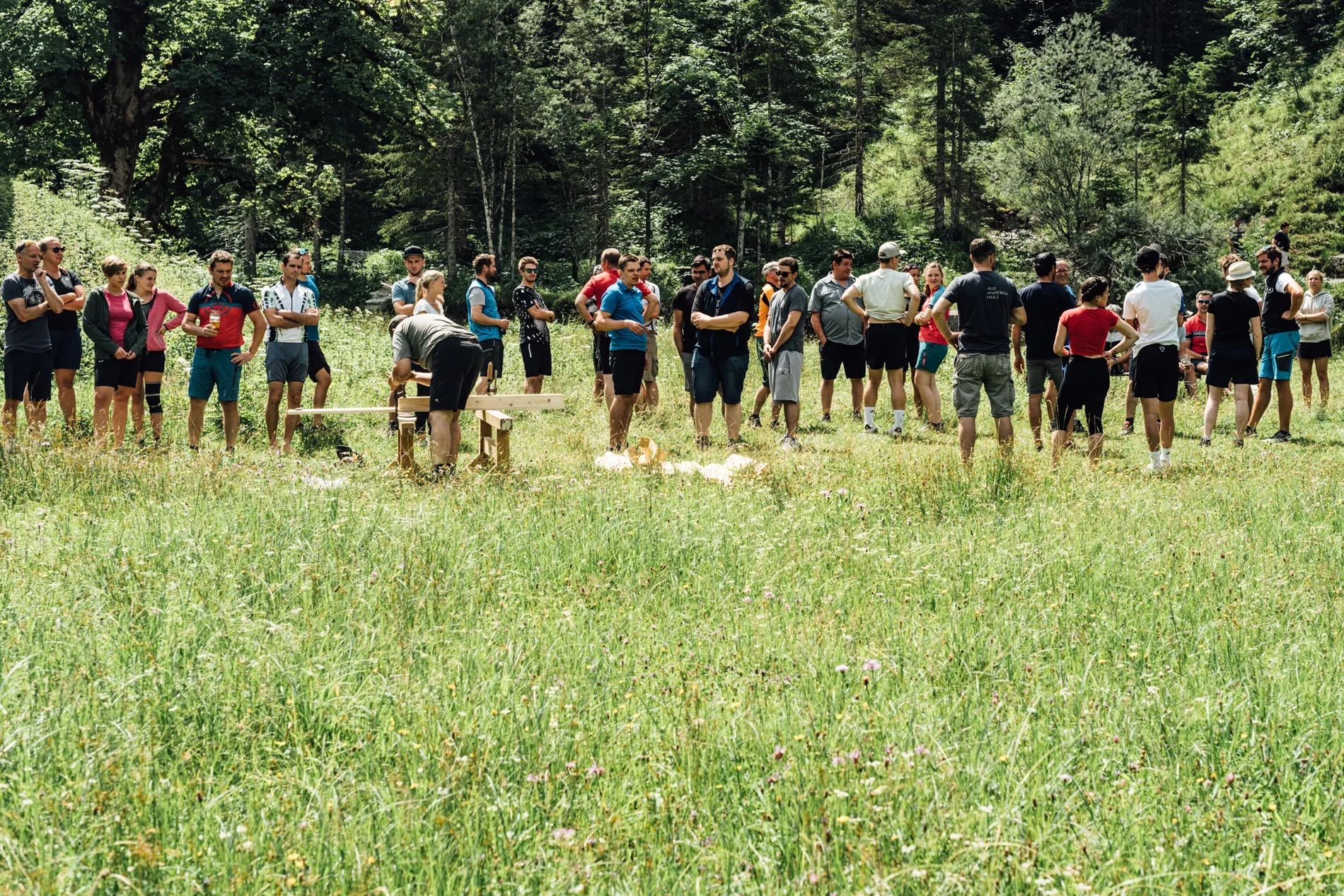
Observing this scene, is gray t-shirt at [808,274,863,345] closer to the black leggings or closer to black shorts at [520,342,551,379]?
the black leggings

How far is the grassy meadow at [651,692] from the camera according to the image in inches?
110

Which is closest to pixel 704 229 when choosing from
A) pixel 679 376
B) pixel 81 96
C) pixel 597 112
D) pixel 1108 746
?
pixel 597 112

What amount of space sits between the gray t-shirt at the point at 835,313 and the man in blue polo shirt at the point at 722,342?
5.91ft

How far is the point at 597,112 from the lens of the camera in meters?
43.4

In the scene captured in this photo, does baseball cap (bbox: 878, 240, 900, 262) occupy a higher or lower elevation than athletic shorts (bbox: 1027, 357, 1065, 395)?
higher

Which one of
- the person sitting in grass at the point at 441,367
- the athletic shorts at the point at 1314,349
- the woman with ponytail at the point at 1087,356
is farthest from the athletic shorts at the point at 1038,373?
the person sitting in grass at the point at 441,367

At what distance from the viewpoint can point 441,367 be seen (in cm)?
814

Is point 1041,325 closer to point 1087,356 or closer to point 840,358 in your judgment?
point 1087,356

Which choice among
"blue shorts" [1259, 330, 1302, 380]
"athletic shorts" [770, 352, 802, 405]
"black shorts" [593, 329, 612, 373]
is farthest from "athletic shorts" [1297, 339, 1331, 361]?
"black shorts" [593, 329, 612, 373]

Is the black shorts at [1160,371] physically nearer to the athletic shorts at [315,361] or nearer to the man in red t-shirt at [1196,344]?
the man in red t-shirt at [1196,344]

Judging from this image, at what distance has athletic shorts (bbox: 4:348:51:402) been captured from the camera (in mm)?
9430

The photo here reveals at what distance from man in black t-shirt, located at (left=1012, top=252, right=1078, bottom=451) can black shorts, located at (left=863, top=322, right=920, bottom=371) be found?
1570mm

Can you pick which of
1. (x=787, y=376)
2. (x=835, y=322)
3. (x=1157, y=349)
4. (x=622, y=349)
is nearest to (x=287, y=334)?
(x=622, y=349)

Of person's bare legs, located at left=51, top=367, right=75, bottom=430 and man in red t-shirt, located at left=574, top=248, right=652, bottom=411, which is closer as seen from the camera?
person's bare legs, located at left=51, top=367, right=75, bottom=430
